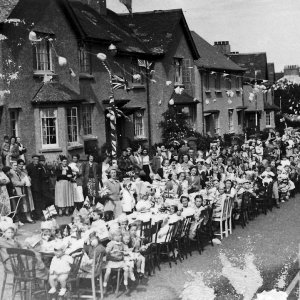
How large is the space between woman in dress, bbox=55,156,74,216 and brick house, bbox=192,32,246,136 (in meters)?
20.8

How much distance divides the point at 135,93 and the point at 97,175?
13064mm

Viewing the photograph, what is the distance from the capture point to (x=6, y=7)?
71.3 feet

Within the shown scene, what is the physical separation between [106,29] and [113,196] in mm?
15718

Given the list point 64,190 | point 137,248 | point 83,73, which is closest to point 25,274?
point 137,248

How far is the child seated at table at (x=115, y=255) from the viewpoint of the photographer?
10.7 metres

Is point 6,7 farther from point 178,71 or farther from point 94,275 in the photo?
point 178,71

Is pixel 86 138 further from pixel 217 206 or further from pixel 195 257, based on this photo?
pixel 195 257

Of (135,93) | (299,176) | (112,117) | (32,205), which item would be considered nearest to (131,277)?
(32,205)

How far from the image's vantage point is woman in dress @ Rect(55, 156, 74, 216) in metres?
17.5

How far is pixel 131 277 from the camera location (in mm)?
10820

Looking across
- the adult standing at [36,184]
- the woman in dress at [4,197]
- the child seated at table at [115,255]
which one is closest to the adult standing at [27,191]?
the adult standing at [36,184]

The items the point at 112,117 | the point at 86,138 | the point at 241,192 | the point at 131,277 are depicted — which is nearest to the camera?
the point at 131,277

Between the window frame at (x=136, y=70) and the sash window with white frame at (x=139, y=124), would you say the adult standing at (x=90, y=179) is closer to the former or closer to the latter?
the sash window with white frame at (x=139, y=124)

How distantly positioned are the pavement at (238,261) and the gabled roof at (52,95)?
712 cm
